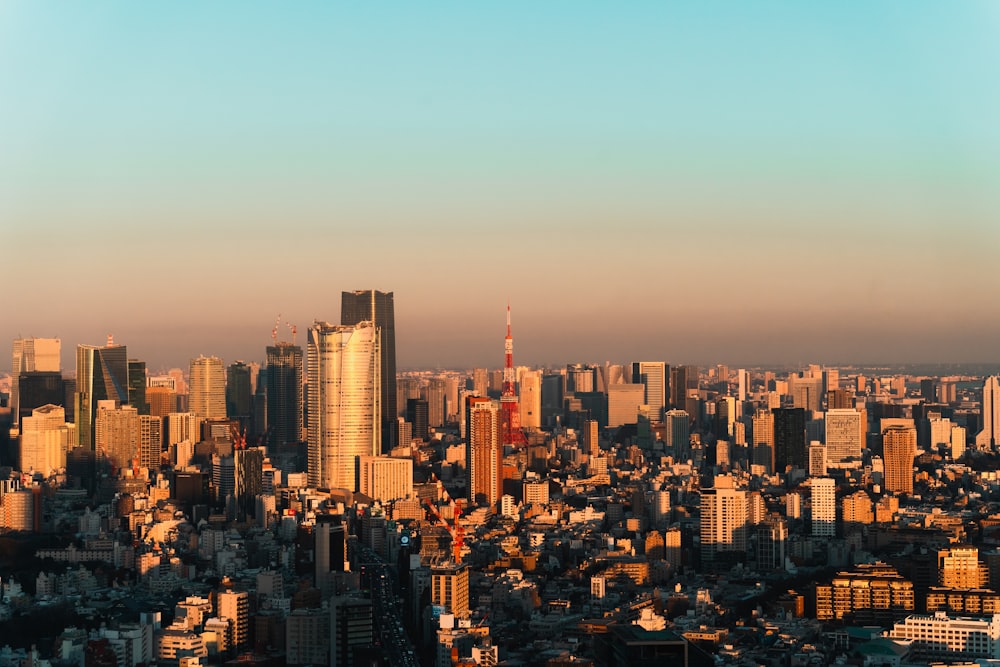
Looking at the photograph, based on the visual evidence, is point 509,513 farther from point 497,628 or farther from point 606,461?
point 497,628

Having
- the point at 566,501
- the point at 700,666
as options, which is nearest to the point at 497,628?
the point at 700,666

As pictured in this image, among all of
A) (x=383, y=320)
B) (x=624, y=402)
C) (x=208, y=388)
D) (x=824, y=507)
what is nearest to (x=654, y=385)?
(x=624, y=402)

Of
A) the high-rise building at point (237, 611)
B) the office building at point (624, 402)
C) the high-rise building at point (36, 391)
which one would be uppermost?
the high-rise building at point (36, 391)

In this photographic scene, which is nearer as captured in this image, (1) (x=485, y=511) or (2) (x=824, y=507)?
(2) (x=824, y=507)

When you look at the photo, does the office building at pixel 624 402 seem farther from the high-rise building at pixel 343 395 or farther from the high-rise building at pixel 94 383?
the high-rise building at pixel 94 383

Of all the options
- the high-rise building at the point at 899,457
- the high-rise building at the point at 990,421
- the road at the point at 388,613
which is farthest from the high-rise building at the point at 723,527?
the high-rise building at the point at 990,421

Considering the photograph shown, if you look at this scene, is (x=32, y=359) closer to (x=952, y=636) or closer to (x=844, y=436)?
(x=844, y=436)

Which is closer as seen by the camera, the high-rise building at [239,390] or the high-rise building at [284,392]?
the high-rise building at [284,392]
